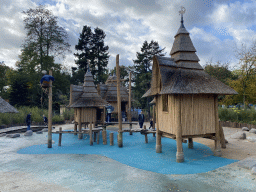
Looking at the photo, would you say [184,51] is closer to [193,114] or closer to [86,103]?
[193,114]

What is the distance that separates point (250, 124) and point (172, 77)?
12393mm

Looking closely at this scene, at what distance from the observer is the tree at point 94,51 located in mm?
40688

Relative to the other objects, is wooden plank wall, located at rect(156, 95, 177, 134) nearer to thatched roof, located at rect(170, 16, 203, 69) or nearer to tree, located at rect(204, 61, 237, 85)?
thatched roof, located at rect(170, 16, 203, 69)

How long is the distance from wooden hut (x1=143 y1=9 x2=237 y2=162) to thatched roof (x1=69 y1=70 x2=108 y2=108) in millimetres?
6717

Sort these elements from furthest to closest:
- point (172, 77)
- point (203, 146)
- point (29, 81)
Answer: point (29, 81) → point (203, 146) → point (172, 77)

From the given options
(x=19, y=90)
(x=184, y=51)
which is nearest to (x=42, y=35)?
(x=19, y=90)

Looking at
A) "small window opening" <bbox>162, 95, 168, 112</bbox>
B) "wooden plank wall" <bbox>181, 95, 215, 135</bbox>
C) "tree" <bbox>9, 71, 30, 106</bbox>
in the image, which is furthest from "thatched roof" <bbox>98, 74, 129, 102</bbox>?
"wooden plank wall" <bbox>181, 95, 215, 135</bbox>

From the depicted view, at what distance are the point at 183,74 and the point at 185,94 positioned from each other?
103 cm

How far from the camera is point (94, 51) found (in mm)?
41656

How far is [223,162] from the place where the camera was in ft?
29.1

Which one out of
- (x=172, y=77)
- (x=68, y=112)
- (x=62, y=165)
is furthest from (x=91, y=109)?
(x=68, y=112)

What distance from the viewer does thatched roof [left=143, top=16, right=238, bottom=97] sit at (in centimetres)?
891

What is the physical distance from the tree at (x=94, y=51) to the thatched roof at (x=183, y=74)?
1241 inches

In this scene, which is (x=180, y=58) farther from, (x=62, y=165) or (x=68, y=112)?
(x=68, y=112)
